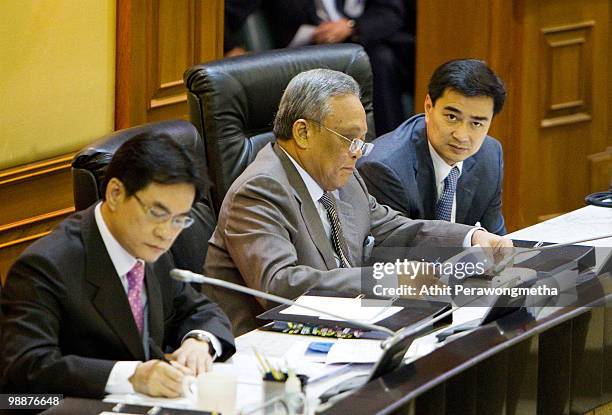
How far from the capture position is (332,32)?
527 centimetres

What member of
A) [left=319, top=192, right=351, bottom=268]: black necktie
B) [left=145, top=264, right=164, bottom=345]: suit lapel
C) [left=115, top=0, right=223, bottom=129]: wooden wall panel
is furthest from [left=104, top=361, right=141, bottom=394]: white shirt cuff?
[left=115, top=0, right=223, bottom=129]: wooden wall panel

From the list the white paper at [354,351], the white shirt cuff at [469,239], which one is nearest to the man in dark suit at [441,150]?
the white shirt cuff at [469,239]

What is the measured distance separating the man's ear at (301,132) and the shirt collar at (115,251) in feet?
2.77

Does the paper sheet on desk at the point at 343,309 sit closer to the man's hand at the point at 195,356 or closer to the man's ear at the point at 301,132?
the man's hand at the point at 195,356

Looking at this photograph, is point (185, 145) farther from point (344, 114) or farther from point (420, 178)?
point (420, 178)

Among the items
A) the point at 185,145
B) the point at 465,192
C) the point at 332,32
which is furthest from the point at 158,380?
the point at 332,32

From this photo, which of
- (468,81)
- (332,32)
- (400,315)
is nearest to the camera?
(400,315)

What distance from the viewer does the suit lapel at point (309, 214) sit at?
3.14 m

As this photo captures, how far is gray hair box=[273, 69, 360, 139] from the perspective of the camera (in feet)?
10.3

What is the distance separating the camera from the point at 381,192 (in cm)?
371

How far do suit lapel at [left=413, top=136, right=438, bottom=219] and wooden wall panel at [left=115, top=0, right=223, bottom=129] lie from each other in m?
1.22

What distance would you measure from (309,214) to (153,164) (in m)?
0.88

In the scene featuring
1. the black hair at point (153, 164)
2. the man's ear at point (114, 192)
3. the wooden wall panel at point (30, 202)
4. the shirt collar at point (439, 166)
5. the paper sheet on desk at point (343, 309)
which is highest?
the black hair at point (153, 164)

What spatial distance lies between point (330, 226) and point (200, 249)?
0.35 metres
